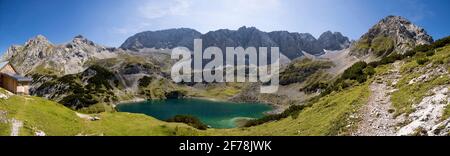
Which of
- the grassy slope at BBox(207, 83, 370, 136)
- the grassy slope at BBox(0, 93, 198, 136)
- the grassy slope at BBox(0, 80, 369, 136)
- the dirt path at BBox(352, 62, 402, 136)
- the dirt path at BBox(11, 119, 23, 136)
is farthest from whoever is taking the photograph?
the grassy slope at BBox(0, 93, 198, 136)

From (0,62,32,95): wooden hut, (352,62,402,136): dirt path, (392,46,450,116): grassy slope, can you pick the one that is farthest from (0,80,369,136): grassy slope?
(0,62,32,95): wooden hut

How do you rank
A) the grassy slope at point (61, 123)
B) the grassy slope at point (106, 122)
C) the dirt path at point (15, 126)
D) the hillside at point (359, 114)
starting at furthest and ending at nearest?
the grassy slope at point (61, 123)
the grassy slope at point (106, 122)
the dirt path at point (15, 126)
the hillside at point (359, 114)

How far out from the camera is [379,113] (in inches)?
1212

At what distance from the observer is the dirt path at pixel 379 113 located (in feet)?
89.7

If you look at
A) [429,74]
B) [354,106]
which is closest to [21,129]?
[354,106]

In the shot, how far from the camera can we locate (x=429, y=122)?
2261 centimetres

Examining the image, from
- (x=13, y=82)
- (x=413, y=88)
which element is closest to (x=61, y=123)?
(x=13, y=82)

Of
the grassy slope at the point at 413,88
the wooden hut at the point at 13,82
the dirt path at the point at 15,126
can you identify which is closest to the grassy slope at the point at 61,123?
the dirt path at the point at 15,126

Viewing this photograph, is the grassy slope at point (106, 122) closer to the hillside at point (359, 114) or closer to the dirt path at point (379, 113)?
the hillside at point (359, 114)

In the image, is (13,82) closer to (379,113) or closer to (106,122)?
(106,122)

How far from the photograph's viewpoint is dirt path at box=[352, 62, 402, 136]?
89.7 ft

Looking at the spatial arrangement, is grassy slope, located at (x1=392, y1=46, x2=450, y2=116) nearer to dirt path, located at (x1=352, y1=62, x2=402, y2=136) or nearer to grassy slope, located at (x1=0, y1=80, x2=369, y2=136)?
dirt path, located at (x1=352, y1=62, x2=402, y2=136)
